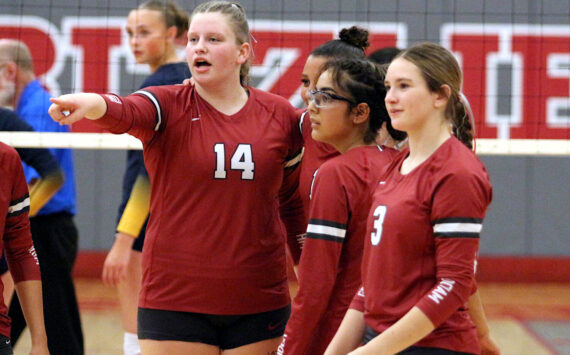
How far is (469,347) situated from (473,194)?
446 mm

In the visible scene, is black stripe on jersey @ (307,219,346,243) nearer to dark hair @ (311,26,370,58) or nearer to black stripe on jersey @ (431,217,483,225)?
black stripe on jersey @ (431,217,483,225)

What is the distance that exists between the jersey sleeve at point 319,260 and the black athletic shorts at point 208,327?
38cm

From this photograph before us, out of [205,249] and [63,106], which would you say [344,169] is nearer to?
[205,249]

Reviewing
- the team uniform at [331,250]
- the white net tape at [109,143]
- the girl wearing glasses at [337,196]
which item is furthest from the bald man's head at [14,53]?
the team uniform at [331,250]

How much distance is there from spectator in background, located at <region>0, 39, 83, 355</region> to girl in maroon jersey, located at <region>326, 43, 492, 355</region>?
8.83 ft

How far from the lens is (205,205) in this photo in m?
3.08

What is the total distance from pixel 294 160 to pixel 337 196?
62 centimetres

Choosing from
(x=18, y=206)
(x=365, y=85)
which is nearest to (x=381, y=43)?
(x=365, y=85)

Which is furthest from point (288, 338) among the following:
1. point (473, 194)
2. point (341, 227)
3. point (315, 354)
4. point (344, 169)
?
point (473, 194)

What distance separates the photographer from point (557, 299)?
891 cm

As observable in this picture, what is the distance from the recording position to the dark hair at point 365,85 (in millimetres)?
3014

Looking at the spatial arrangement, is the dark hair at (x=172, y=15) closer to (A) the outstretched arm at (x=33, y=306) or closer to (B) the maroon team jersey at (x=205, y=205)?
(B) the maroon team jersey at (x=205, y=205)

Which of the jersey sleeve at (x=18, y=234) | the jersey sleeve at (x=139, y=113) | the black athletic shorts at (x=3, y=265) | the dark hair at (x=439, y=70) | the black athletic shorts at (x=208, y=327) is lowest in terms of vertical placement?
the black athletic shorts at (x=3, y=265)

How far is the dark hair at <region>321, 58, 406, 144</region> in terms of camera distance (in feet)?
9.89
